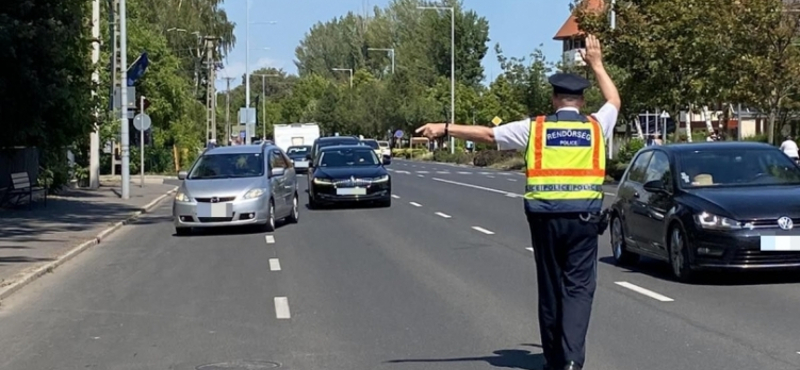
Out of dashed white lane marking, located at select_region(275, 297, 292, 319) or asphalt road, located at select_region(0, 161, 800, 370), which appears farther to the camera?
dashed white lane marking, located at select_region(275, 297, 292, 319)

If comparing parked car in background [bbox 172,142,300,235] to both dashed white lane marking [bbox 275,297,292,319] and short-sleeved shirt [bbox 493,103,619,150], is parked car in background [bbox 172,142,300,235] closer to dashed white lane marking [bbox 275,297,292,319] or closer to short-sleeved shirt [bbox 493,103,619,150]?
dashed white lane marking [bbox 275,297,292,319]

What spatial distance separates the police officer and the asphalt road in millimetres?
991

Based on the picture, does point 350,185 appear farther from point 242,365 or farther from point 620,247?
point 242,365

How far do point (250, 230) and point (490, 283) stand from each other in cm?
928

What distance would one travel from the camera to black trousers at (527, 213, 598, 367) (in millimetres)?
7711

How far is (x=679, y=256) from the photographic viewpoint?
13.0 metres

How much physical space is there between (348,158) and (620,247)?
1436cm

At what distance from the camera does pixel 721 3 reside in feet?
126

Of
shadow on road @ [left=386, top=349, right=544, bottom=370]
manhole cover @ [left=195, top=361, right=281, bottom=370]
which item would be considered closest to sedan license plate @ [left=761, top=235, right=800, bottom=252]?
→ shadow on road @ [left=386, top=349, right=544, bottom=370]

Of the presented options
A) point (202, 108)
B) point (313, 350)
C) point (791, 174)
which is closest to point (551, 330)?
point (313, 350)

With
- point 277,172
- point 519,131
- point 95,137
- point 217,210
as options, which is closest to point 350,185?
point 277,172

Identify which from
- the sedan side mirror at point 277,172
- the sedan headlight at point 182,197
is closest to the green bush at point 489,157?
the sedan side mirror at point 277,172

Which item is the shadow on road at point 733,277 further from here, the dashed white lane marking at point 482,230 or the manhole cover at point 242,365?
the dashed white lane marking at point 482,230

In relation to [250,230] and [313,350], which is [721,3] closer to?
[250,230]
